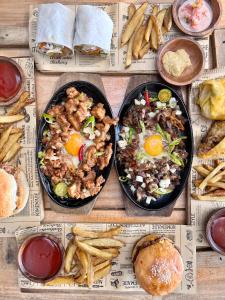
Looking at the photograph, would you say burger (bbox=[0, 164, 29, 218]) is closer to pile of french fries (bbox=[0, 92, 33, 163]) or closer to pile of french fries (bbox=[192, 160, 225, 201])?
pile of french fries (bbox=[0, 92, 33, 163])

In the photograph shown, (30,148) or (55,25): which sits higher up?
(55,25)

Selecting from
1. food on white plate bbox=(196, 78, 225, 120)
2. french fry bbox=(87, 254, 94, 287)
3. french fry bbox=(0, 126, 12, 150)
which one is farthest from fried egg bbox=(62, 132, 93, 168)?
food on white plate bbox=(196, 78, 225, 120)

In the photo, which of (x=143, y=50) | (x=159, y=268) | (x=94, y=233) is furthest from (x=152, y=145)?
(x=159, y=268)

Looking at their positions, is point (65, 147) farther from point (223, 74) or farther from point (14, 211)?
point (223, 74)

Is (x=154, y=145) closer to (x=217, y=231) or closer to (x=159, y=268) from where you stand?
(x=217, y=231)

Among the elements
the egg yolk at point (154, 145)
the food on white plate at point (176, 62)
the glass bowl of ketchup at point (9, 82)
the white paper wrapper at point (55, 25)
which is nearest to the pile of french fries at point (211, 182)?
the egg yolk at point (154, 145)

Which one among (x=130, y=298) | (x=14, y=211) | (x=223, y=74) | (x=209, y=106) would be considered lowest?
(x=130, y=298)

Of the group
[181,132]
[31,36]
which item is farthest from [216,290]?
[31,36]

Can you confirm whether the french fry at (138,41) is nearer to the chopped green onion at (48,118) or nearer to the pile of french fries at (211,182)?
the chopped green onion at (48,118)
